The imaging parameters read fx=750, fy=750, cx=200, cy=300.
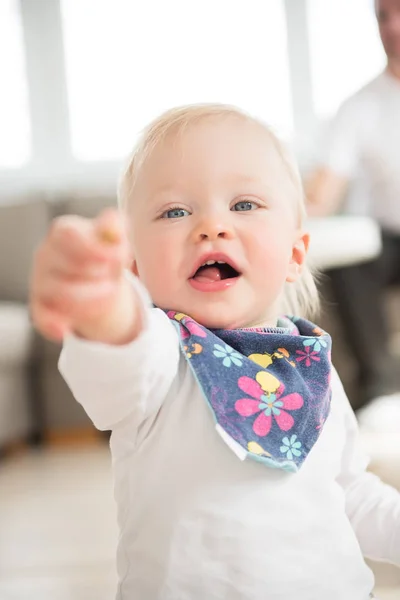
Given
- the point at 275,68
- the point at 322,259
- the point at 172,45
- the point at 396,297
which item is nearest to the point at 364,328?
the point at 396,297

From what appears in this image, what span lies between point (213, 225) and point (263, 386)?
0.14 m

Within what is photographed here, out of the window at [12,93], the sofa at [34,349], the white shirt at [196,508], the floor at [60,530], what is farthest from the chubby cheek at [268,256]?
the window at [12,93]

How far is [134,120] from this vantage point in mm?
3574

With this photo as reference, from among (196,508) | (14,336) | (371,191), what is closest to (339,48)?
(371,191)

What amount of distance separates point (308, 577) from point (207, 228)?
0.97 ft

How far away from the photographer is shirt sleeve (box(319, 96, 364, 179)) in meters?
2.29

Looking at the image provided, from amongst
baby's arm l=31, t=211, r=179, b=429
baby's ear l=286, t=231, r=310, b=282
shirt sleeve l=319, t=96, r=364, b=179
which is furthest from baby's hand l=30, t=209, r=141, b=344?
shirt sleeve l=319, t=96, r=364, b=179

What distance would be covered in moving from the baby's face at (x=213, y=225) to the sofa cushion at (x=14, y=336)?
4.85 ft

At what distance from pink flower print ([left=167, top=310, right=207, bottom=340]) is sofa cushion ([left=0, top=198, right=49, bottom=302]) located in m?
1.95

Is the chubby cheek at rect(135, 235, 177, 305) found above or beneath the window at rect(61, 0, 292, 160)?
above

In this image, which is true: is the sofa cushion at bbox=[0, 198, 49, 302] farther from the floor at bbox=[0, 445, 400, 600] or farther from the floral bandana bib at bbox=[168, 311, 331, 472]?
the floral bandana bib at bbox=[168, 311, 331, 472]

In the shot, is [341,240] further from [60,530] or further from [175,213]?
[175,213]

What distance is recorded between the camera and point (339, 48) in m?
3.52

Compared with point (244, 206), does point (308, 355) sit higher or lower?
lower
